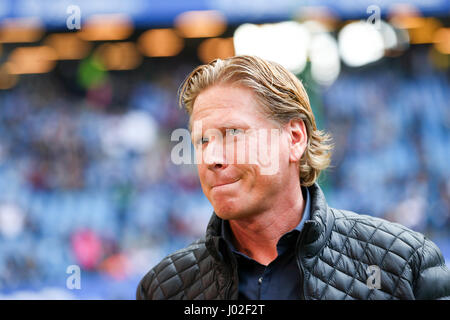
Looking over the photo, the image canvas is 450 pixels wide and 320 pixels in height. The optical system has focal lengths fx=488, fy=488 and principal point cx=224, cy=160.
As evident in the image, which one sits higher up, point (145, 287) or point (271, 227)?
point (271, 227)

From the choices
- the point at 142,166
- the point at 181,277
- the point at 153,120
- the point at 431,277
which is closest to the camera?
the point at 431,277

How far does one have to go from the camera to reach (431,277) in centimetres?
101

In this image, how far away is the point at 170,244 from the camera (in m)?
4.33

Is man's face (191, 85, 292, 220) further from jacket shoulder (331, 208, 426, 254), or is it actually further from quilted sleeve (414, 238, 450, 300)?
quilted sleeve (414, 238, 450, 300)

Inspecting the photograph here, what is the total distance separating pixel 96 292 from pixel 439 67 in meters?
3.82

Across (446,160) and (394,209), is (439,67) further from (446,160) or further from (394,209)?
(394,209)

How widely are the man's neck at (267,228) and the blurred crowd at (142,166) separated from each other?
3.18m

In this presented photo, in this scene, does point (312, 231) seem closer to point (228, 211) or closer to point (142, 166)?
point (228, 211)

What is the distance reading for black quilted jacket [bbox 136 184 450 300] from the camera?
1002 mm

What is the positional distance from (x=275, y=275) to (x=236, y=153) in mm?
277

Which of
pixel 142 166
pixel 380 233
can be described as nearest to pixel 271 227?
pixel 380 233

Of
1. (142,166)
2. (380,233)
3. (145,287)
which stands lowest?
(145,287)

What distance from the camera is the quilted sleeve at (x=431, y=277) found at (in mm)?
1000

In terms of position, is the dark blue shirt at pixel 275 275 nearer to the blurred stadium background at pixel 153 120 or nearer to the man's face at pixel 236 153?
the man's face at pixel 236 153
